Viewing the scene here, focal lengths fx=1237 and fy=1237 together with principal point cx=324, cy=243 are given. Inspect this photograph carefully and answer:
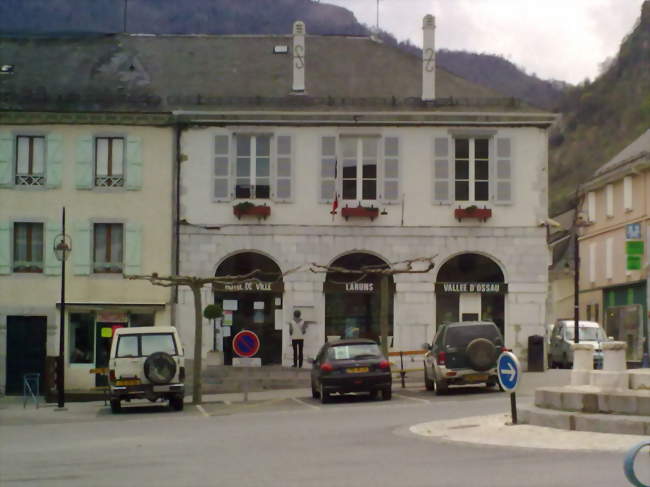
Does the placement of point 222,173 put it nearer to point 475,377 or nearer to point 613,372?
point 475,377

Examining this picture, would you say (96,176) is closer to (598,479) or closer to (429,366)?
(429,366)

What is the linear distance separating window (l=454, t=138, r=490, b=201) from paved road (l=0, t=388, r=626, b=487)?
13.8m

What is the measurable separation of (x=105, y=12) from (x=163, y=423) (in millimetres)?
56764

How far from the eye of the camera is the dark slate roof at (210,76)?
4100cm

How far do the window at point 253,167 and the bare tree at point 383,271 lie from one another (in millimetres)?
3116

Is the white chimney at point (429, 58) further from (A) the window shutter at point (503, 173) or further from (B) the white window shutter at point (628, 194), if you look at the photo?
(B) the white window shutter at point (628, 194)

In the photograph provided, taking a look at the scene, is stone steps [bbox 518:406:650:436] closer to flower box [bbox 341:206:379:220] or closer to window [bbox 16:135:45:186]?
flower box [bbox 341:206:379:220]

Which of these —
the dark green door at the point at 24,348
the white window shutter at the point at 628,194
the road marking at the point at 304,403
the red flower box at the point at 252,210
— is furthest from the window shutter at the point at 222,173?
the white window shutter at the point at 628,194

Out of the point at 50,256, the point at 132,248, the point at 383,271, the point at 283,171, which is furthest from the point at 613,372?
the point at 50,256

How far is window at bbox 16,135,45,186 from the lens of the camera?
40594 millimetres

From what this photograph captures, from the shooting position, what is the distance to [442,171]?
40.4m

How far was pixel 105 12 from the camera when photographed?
77.4m

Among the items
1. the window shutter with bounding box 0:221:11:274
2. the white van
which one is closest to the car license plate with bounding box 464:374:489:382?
the window shutter with bounding box 0:221:11:274

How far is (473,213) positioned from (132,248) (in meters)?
11.1
